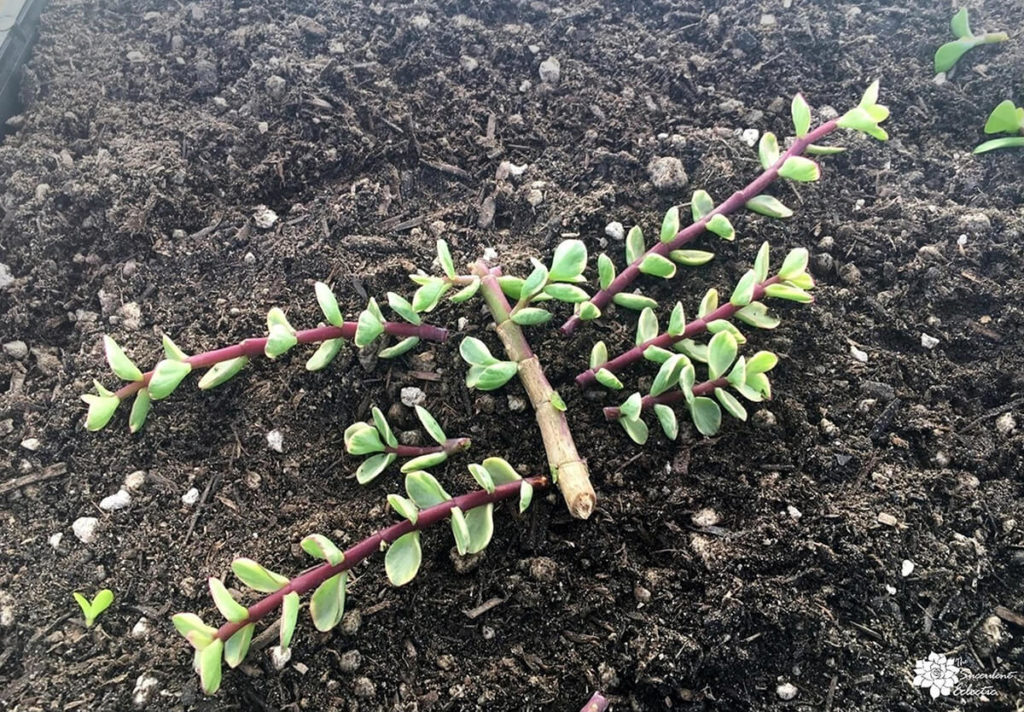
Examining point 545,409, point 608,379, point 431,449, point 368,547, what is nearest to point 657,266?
point 608,379

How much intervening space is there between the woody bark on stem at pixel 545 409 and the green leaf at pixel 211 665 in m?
0.65

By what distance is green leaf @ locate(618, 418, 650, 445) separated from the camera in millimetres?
1547

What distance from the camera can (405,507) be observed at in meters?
1.34

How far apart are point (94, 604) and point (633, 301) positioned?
1.22m

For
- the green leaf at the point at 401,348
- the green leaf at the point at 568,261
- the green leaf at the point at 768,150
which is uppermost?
the green leaf at the point at 568,261

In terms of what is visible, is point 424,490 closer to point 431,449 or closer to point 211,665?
point 431,449

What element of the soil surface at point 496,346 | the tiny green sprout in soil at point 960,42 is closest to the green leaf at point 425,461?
the soil surface at point 496,346

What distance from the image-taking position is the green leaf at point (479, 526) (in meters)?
1.40

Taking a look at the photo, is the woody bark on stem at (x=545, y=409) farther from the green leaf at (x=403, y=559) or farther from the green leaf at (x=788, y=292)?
the green leaf at (x=788, y=292)

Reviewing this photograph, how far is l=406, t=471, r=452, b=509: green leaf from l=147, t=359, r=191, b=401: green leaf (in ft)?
1.61

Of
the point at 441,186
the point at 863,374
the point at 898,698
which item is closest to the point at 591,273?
the point at 441,186

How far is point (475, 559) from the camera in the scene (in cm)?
148

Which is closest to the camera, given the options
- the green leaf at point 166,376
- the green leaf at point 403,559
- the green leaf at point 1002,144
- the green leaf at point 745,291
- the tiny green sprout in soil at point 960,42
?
the green leaf at point 403,559

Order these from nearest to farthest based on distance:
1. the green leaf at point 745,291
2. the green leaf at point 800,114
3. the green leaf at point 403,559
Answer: the green leaf at point 403,559 < the green leaf at point 745,291 < the green leaf at point 800,114
